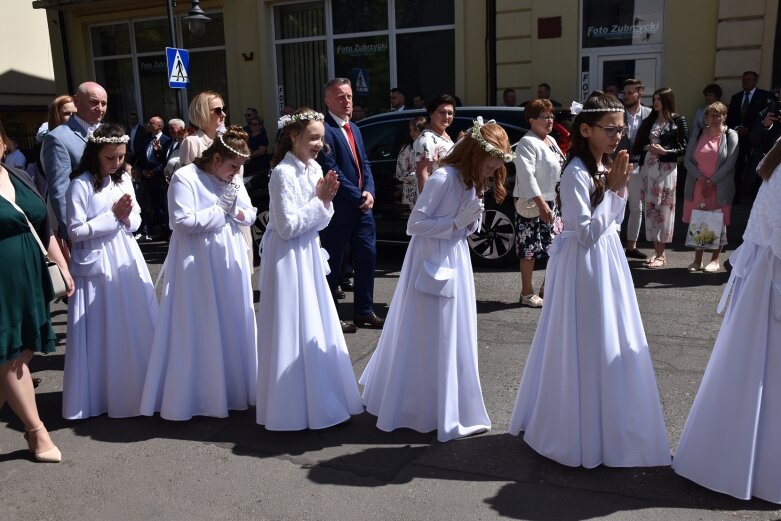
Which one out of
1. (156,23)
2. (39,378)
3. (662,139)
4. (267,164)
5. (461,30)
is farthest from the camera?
(156,23)

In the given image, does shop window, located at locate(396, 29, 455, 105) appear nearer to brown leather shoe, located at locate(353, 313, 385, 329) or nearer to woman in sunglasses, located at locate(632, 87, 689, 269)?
woman in sunglasses, located at locate(632, 87, 689, 269)

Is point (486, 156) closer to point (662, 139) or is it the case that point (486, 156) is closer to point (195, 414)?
point (195, 414)

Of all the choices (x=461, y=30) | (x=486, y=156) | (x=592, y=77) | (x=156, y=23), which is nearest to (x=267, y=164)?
(x=461, y=30)

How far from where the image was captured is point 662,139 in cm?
823

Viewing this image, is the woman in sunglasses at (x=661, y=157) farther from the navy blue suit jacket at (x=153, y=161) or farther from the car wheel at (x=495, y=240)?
the navy blue suit jacket at (x=153, y=161)

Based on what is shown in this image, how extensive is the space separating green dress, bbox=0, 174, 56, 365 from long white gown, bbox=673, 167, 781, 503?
353 centimetres

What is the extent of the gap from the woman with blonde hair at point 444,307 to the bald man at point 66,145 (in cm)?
240

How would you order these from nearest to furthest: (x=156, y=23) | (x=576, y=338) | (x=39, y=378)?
(x=576, y=338)
(x=39, y=378)
(x=156, y=23)

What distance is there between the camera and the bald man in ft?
16.3

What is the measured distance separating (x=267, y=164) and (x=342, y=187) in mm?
7039

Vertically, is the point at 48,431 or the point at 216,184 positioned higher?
the point at 216,184

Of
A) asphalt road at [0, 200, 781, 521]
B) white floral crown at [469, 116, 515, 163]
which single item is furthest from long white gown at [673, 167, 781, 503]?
white floral crown at [469, 116, 515, 163]

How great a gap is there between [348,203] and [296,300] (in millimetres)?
2140

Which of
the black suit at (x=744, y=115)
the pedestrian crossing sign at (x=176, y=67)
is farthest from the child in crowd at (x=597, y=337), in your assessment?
the pedestrian crossing sign at (x=176, y=67)
